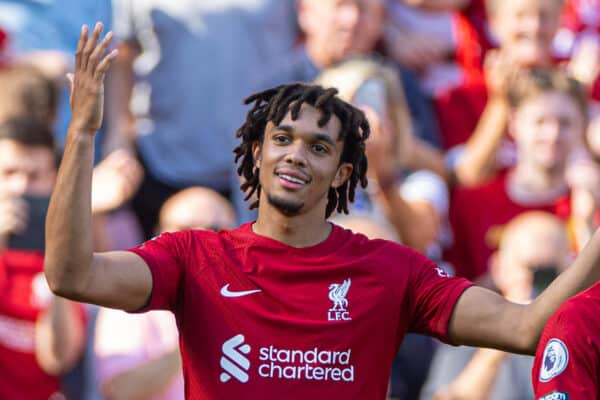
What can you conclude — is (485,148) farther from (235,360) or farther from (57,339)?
(235,360)

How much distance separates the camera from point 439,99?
7.68 m

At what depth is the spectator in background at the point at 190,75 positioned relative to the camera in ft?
24.5

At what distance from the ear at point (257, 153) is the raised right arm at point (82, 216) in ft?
2.27

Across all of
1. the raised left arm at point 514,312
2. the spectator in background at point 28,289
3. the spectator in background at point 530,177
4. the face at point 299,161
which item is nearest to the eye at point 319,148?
the face at point 299,161

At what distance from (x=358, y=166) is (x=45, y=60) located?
10.4ft

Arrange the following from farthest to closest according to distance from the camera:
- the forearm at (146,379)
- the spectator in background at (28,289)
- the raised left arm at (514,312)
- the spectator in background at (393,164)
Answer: the spectator in background at (393,164) → the spectator in background at (28,289) → the forearm at (146,379) → the raised left arm at (514,312)

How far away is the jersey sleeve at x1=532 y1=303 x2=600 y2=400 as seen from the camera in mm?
3621

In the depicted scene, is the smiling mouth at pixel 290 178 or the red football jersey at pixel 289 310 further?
the smiling mouth at pixel 290 178

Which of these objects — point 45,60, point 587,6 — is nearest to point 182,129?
point 45,60

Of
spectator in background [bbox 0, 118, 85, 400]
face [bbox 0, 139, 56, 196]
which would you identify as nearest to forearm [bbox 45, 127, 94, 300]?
spectator in background [bbox 0, 118, 85, 400]

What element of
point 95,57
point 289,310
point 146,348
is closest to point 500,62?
point 146,348

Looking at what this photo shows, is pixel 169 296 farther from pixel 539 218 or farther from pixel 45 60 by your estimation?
pixel 45 60

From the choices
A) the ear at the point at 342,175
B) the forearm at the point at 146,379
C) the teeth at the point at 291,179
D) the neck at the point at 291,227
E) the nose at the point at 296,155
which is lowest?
the forearm at the point at 146,379

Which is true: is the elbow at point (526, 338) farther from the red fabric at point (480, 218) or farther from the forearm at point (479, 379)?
the red fabric at point (480, 218)
